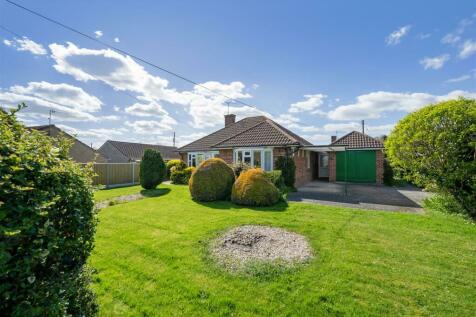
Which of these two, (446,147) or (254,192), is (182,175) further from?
(446,147)

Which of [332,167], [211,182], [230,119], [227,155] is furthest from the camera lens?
[230,119]

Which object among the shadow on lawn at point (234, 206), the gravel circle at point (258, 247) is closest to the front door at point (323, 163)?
the shadow on lawn at point (234, 206)

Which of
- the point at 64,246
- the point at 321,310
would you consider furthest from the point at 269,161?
the point at 64,246

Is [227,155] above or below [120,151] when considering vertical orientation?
below

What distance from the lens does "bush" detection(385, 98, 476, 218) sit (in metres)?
7.19

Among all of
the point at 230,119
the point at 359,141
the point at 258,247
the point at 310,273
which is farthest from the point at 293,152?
the point at 230,119

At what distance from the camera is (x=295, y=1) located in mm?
9094

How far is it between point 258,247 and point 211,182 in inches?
222

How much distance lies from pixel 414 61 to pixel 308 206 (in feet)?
29.8

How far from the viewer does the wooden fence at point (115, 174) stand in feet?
60.4

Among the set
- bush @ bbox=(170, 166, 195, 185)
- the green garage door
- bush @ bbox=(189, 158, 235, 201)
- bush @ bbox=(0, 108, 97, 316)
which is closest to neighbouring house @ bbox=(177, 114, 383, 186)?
the green garage door

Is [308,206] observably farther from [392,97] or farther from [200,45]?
[392,97]

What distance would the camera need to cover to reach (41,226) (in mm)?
1729

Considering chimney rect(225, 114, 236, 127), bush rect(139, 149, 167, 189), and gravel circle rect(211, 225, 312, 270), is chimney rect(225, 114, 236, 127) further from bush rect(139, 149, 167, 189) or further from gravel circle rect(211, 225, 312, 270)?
gravel circle rect(211, 225, 312, 270)
